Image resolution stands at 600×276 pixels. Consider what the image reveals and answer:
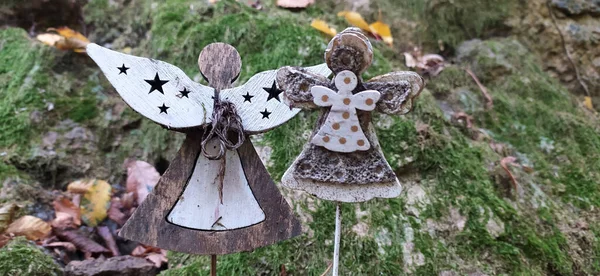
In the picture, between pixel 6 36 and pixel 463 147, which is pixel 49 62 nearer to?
pixel 6 36

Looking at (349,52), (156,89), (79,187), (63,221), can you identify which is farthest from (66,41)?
(349,52)

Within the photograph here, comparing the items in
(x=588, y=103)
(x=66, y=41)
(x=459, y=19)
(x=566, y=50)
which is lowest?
(x=588, y=103)

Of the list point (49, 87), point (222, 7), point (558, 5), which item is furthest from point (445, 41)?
point (49, 87)

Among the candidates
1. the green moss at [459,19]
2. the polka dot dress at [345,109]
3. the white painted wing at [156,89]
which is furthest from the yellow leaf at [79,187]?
the green moss at [459,19]

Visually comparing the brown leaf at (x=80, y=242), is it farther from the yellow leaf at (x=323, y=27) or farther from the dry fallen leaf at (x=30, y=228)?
the yellow leaf at (x=323, y=27)

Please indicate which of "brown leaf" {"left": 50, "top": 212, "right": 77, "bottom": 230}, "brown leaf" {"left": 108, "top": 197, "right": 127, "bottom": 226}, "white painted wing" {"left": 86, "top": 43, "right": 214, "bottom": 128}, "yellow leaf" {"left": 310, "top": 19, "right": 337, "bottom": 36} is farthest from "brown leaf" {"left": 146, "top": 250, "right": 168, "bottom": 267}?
"yellow leaf" {"left": 310, "top": 19, "right": 337, "bottom": 36}

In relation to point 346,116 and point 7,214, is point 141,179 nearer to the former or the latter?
point 7,214
